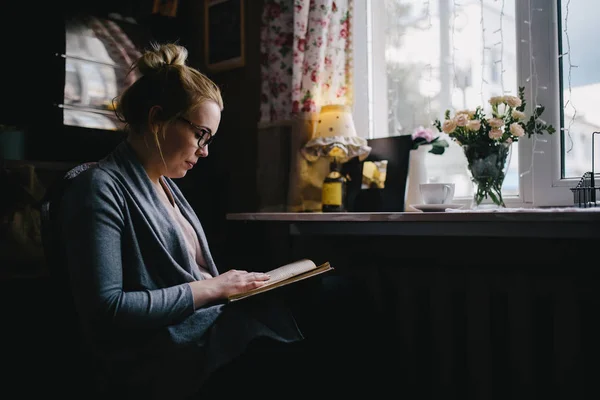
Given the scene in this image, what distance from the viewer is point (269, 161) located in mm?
2189

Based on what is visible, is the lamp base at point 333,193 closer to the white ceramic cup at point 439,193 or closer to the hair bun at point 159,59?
the white ceramic cup at point 439,193

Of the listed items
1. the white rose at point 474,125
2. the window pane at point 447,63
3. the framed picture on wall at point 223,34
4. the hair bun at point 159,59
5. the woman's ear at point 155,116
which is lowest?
the woman's ear at point 155,116

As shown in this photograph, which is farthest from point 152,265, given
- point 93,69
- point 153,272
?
point 93,69

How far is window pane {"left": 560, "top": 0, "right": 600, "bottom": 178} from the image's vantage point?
63.7 inches

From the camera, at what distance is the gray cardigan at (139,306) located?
96cm

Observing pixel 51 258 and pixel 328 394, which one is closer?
pixel 51 258

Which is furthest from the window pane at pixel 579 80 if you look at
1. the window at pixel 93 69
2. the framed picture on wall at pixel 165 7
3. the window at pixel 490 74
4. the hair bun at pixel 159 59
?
the framed picture on wall at pixel 165 7

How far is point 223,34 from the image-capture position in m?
2.55

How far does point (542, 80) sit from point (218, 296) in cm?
128

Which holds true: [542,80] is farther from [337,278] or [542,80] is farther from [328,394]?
[328,394]

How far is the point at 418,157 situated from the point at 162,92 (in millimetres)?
1037

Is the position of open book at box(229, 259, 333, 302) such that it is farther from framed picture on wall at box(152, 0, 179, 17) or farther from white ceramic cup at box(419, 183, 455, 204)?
framed picture on wall at box(152, 0, 179, 17)

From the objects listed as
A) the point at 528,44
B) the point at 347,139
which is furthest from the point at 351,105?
the point at 528,44

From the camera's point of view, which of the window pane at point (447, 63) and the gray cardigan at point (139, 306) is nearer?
the gray cardigan at point (139, 306)
